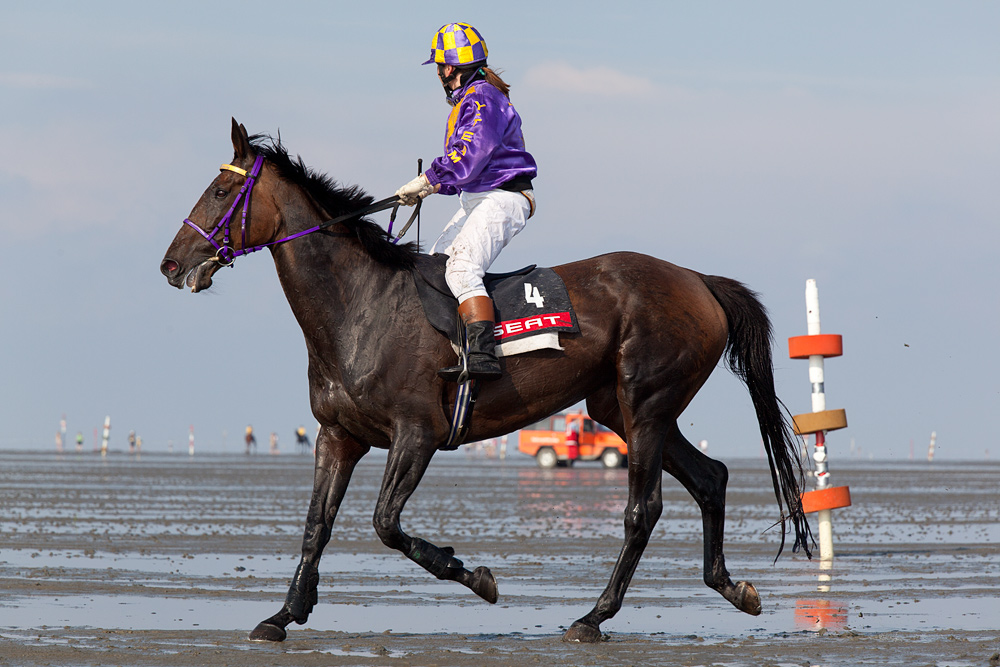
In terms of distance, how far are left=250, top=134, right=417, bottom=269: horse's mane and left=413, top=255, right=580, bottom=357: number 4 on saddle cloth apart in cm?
16

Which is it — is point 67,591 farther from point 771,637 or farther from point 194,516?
point 194,516

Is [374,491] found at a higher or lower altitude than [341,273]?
lower

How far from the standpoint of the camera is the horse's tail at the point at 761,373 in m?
8.09

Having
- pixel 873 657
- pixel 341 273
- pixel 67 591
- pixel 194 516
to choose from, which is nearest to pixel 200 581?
pixel 67 591

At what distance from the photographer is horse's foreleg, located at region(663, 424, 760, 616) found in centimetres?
770

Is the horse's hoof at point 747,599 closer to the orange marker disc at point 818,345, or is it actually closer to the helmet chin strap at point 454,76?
the helmet chin strap at point 454,76

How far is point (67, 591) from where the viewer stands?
27.9ft

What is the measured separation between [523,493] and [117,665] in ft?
59.1

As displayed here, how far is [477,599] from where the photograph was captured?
28.4 ft

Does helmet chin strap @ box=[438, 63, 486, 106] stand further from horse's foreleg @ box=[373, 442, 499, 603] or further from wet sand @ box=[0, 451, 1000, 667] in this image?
wet sand @ box=[0, 451, 1000, 667]

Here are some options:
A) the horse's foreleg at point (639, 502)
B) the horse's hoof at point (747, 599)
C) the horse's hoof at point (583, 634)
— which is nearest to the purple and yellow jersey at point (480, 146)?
the horse's foreleg at point (639, 502)

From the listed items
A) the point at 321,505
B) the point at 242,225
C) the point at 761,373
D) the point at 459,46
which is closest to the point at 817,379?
the point at 761,373

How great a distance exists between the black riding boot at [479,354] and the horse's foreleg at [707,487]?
1.54 m

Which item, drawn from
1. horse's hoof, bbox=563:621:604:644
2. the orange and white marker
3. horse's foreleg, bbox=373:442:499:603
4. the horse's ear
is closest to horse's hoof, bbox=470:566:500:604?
horse's foreleg, bbox=373:442:499:603
